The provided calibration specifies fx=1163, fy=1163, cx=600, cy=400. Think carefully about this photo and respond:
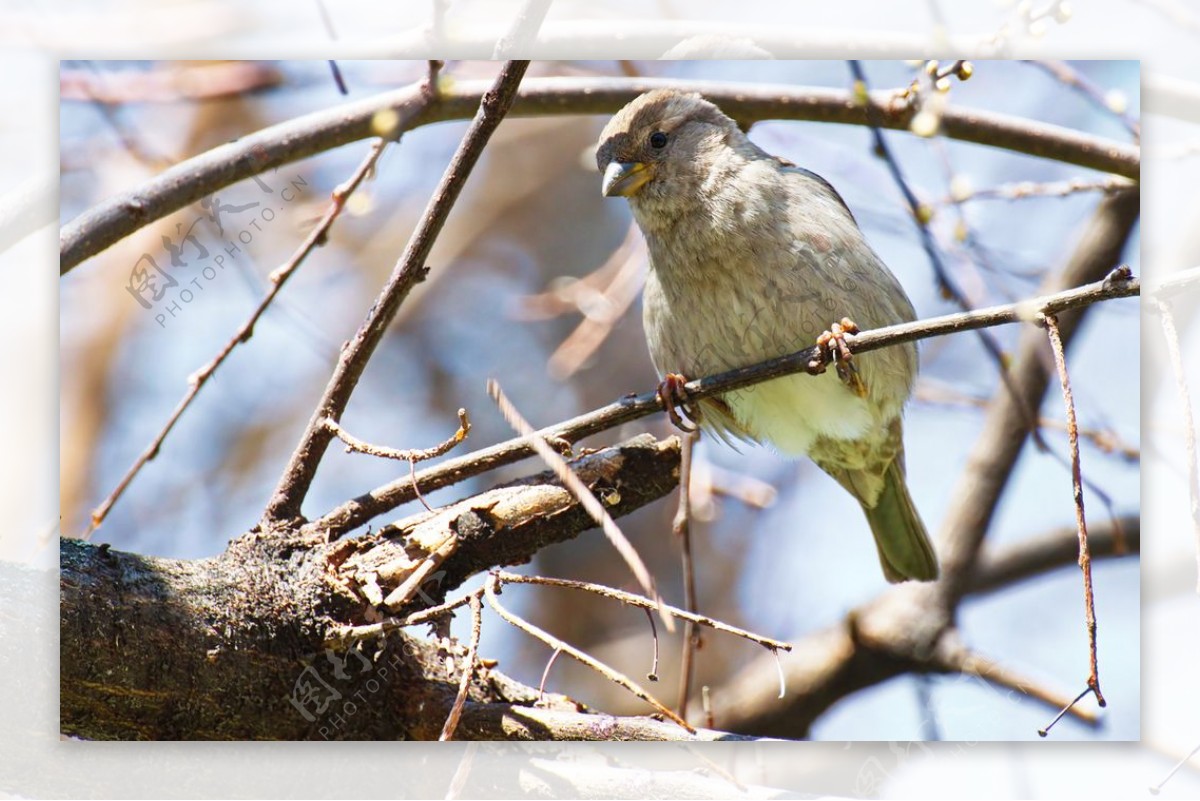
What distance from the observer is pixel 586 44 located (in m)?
2.72

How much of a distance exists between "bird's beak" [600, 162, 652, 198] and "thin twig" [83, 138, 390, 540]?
52 centimetres

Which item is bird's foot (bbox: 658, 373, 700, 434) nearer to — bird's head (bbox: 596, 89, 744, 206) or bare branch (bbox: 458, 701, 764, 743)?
bird's head (bbox: 596, 89, 744, 206)

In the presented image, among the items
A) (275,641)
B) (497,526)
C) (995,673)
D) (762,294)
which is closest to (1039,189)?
(762,294)

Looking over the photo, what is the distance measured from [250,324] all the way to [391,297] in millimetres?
408

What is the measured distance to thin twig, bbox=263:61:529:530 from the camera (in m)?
2.21

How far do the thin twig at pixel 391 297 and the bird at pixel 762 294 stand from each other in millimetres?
519

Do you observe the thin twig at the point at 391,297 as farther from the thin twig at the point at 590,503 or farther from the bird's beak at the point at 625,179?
the bird's beak at the point at 625,179

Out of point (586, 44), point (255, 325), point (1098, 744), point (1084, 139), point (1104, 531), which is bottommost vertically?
point (1098, 744)

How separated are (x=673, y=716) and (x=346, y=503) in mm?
803

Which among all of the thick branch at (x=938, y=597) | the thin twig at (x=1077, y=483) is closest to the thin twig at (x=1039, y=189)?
the thick branch at (x=938, y=597)

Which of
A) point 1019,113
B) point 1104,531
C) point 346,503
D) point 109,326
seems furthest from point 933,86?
point 109,326

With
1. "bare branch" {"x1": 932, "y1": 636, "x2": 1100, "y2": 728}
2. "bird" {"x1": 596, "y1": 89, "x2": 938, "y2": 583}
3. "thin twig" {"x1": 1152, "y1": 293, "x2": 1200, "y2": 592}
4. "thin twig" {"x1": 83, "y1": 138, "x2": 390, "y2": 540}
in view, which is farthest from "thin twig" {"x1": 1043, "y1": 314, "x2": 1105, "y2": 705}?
"thin twig" {"x1": 83, "y1": 138, "x2": 390, "y2": 540}

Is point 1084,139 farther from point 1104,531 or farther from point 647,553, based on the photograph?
point 647,553

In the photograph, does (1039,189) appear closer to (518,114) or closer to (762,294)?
(762,294)
